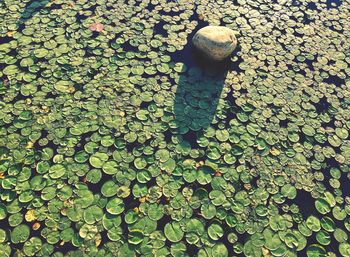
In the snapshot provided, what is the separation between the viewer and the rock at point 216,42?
565 cm

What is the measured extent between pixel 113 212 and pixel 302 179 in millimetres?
2654

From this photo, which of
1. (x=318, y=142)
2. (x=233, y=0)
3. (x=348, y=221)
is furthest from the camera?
(x=233, y=0)

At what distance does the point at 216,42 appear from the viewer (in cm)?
564

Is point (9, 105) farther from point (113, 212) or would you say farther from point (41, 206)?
point (113, 212)

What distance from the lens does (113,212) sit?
4.07 metres

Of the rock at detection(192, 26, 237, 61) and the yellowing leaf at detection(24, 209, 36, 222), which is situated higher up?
the rock at detection(192, 26, 237, 61)

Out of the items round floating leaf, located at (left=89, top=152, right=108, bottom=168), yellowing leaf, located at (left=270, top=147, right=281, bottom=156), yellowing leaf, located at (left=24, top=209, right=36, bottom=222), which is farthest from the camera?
yellowing leaf, located at (left=270, top=147, right=281, bottom=156)

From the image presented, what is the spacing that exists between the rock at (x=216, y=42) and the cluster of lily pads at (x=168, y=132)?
0.29 metres

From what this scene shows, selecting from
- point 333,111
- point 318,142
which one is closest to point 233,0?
point 333,111

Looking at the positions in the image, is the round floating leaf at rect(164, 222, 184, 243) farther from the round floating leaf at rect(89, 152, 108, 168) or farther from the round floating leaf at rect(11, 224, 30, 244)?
the round floating leaf at rect(11, 224, 30, 244)

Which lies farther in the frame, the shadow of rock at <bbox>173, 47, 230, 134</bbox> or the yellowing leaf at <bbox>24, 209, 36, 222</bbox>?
the shadow of rock at <bbox>173, 47, 230, 134</bbox>

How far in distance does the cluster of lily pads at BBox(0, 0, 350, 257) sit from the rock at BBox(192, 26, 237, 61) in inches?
11.3

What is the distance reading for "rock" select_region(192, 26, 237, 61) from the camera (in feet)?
18.5

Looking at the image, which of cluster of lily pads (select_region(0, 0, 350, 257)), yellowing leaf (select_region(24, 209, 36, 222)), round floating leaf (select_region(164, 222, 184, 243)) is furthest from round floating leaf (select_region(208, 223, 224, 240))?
yellowing leaf (select_region(24, 209, 36, 222))
